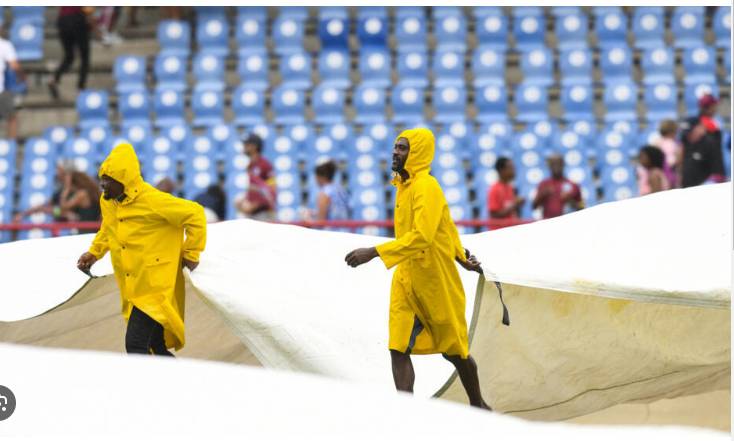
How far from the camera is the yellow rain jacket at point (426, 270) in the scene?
714cm

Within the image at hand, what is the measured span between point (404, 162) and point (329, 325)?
134 centimetres

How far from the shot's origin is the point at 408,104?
17078 mm

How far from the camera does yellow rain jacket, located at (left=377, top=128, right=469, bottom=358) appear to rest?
7.14m

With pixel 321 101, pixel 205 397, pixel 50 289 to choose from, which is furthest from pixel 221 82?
pixel 205 397

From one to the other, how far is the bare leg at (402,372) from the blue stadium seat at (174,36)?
1140 cm

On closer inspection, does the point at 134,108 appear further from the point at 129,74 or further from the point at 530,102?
the point at 530,102

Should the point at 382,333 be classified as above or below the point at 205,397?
below

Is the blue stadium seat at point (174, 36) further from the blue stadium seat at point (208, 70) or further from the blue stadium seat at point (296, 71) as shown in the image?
the blue stadium seat at point (296, 71)

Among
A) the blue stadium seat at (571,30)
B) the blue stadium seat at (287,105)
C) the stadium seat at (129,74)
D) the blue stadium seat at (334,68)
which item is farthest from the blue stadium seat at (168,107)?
the blue stadium seat at (571,30)

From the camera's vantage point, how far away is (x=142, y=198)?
754 centimetres

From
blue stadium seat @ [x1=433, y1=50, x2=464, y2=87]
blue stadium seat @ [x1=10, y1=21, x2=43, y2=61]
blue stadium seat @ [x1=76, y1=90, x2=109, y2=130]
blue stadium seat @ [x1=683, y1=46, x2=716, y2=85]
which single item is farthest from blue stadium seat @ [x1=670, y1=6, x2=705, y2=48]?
blue stadium seat @ [x1=10, y1=21, x2=43, y2=61]

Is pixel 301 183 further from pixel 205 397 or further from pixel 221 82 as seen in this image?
pixel 205 397

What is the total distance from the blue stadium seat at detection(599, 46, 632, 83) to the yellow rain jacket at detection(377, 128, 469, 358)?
10518 millimetres

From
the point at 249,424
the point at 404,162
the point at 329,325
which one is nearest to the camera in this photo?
the point at 249,424
